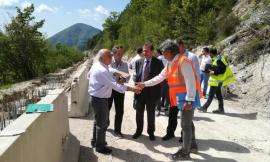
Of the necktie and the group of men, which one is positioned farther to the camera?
the necktie

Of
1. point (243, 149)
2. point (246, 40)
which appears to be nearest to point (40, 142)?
point (243, 149)

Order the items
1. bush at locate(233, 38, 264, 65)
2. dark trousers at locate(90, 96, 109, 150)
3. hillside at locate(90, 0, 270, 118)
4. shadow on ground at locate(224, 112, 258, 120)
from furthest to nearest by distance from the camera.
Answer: bush at locate(233, 38, 264, 65), hillside at locate(90, 0, 270, 118), shadow on ground at locate(224, 112, 258, 120), dark trousers at locate(90, 96, 109, 150)

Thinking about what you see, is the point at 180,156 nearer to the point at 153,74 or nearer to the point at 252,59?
the point at 153,74

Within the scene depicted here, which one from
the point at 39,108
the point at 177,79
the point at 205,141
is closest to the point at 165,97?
the point at 205,141

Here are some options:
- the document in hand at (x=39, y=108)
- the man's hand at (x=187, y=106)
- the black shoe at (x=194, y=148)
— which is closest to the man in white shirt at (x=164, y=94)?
the black shoe at (x=194, y=148)

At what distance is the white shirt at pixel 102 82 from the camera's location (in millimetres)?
7000

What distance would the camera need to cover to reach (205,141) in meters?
A: 8.34

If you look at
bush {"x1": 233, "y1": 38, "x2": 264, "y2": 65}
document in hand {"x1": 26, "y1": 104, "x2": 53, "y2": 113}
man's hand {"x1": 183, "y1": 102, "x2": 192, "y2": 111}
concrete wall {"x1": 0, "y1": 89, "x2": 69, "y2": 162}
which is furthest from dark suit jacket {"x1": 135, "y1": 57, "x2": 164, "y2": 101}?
bush {"x1": 233, "y1": 38, "x2": 264, "y2": 65}

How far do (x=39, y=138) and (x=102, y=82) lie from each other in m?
2.35

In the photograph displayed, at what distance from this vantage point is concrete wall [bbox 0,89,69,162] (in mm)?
3771

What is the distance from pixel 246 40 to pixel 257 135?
9.26 m

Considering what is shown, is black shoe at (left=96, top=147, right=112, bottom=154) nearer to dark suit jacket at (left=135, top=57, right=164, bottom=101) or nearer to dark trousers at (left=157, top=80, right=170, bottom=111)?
dark suit jacket at (left=135, top=57, right=164, bottom=101)

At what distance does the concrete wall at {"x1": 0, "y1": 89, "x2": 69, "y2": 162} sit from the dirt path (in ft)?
3.17

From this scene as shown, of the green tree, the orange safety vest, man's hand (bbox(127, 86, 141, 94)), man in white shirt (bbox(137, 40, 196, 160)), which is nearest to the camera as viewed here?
man in white shirt (bbox(137, 40, 196, 160))
